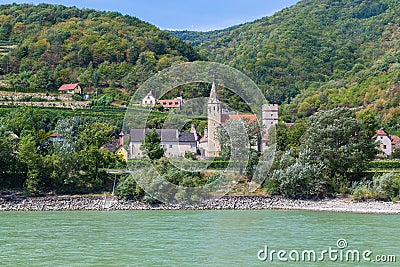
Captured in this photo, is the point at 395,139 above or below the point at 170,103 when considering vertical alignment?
below

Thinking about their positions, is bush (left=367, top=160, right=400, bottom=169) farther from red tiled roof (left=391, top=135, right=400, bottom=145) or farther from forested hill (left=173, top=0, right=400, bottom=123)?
forested hill (left=173, top=0, right=400, bottom=123)

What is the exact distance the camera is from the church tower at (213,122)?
39688 mm

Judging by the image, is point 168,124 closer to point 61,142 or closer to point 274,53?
point 61,142

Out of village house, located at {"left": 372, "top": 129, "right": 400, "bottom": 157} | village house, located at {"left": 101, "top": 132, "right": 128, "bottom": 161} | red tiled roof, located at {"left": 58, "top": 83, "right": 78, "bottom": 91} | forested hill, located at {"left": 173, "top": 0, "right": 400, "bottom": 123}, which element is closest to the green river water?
village house, located at {"left": 101, "top": 132, "right": 128, "bottom": 161}

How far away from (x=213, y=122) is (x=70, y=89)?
27.5 meters

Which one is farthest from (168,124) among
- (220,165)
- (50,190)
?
(50,190)

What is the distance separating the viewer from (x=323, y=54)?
9775 centimetres

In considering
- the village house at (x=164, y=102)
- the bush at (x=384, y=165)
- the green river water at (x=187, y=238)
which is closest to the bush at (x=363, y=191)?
the bush at (x=384, y=165)

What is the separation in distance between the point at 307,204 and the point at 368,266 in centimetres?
1632

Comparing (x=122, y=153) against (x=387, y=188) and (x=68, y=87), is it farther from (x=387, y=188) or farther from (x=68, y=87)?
(x=68, y=87)

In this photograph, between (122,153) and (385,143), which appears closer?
(122,153)

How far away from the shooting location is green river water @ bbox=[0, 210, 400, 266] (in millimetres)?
16062

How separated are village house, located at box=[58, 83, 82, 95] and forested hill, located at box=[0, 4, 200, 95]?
1.94 meters

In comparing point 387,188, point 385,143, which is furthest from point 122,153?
point 385,143
